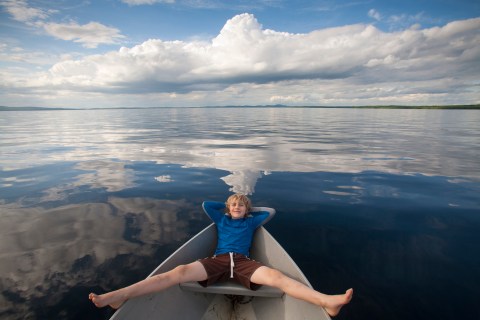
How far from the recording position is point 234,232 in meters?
5.75

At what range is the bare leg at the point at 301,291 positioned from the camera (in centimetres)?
351

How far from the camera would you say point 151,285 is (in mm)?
3891

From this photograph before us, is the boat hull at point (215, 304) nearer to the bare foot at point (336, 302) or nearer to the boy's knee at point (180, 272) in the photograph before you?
the bare foot at point (336, 302)

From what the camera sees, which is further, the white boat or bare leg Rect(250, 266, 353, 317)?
the white boat

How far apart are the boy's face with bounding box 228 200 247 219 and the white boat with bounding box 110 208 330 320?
1173 millimetres

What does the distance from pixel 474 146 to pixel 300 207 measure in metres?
18.7

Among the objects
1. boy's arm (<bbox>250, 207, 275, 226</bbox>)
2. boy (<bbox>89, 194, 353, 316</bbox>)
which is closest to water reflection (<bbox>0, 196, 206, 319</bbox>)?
boy (<bbox>89, 194, 353, 316</bbox>)

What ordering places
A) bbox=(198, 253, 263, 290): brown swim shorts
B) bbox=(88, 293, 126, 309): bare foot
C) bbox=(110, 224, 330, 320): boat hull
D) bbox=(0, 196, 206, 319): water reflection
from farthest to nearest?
bbox=(0, 196, 206, 319): water reflection → bbox=(198, 253, 263, 290): brown swim shorts → bbox=(110, 224, 330, 320): boat hull → bbox=(88, 293, 126, 309): bare foot

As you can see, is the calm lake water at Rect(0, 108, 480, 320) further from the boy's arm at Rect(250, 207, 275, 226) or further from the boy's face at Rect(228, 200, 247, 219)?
the boy's face at Rect(228, 200, 247, 219)

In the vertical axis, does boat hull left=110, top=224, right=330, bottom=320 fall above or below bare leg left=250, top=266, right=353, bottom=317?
below

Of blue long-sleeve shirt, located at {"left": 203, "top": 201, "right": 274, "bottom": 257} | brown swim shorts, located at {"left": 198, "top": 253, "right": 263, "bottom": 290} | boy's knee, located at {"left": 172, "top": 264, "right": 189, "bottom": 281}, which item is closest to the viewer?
boy's knee, located at {"left": 172, "top": 264, "right": 189, "bottom": 281}

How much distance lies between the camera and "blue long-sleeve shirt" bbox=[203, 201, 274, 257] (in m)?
5.46

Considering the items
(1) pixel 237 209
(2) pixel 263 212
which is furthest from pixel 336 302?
(2) pixel 263 212

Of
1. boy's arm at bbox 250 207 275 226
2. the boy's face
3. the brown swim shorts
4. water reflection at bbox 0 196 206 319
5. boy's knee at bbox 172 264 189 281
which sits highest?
the boy's face
